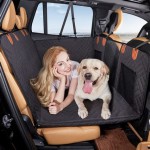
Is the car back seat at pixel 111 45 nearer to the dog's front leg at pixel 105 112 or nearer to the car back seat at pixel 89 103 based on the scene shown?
the car back seat at pixel 89 103

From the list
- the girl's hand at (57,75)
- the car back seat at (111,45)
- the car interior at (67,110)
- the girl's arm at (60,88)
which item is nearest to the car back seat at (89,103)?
the car interior at (67,110)

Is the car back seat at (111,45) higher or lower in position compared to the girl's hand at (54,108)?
higher

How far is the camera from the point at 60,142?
1604 millimetres

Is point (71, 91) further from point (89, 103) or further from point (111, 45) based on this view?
point (111, 45)

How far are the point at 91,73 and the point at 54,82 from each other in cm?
32

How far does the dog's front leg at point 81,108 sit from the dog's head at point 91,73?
0.30 feet

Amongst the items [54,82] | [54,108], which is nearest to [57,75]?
[54,82]

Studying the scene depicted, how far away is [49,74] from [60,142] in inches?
21.2

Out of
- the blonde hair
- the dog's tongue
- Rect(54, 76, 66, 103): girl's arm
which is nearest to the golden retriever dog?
the dog's tongue

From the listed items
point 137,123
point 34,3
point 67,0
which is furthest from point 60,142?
point 34,3

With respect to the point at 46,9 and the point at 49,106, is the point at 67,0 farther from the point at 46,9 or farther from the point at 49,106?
the point at 49,106

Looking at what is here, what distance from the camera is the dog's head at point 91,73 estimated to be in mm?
1851

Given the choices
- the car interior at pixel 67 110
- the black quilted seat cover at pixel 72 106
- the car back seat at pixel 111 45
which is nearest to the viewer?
the car interior at pixel 67 110

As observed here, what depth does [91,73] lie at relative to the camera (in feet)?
6.06
